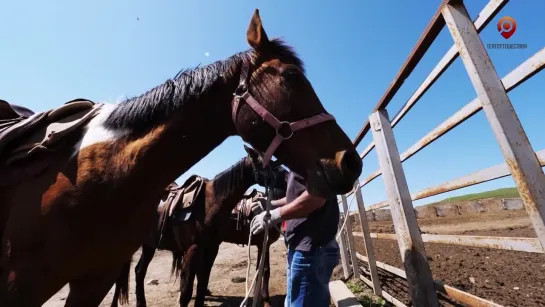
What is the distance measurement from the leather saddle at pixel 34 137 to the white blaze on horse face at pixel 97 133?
0.07 m

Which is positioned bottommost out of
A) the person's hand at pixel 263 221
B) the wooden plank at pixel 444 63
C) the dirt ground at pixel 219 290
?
the dirt ground at pixel 219 290

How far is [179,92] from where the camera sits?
1853 mm

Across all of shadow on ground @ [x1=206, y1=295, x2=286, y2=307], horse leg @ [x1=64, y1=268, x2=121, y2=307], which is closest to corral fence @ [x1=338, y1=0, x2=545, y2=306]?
horse leg @ [x1=64, y1=268, x2=121, y2=307]

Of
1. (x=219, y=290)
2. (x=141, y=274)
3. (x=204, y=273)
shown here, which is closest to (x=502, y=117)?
(x=204, y=273)

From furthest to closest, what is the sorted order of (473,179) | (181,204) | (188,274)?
(181,204)
(188,274)
(473,179)

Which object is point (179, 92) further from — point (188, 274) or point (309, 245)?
point (188, 274)

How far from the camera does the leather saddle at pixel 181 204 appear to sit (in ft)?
17.5

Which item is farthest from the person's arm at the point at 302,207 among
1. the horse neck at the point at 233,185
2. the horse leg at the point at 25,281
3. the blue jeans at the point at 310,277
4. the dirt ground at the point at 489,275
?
the horse neck at the point at 233,185

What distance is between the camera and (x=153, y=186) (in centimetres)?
179

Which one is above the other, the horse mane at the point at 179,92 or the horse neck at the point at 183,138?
the horse mane at the point at 179,92

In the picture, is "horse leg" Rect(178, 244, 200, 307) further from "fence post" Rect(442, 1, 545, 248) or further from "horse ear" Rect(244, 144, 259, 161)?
"fence post" Rect(442, 1, 545, 248)

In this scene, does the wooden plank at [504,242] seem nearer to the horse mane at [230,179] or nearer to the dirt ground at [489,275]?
the dirt ground at [489,275]

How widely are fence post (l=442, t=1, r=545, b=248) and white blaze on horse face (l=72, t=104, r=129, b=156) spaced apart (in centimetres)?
202

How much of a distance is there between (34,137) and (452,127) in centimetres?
280
